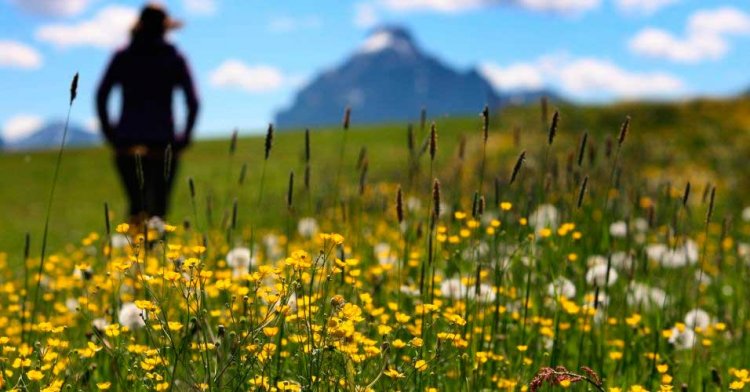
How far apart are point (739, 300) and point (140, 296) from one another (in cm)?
457

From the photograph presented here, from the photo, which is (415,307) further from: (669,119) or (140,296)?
(669,119)

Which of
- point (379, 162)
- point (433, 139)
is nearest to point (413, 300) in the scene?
point (433, 139)

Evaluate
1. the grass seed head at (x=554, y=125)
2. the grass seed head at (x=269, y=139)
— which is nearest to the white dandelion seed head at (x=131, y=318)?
the grass seed head at (x=269, y=139)

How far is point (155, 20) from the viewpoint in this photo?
8344mm

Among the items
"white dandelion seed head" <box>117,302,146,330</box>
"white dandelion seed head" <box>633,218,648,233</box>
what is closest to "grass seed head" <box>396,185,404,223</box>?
"white dandelion seed head" <box>117,302,146,330</box>

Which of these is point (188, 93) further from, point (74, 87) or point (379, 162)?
point (379, 162)

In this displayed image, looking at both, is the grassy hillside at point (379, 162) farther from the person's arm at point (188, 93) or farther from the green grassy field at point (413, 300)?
the green grassy field at point (413, 300)

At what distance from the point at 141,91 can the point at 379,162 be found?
716 inches

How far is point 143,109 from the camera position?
8.41m

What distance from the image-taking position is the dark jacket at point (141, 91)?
838 cm

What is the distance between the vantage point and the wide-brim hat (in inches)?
326

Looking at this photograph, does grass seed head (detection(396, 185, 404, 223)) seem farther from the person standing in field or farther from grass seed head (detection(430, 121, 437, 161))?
the person standing in field

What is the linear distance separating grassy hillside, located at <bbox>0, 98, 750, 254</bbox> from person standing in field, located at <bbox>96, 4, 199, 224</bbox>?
2.12 m

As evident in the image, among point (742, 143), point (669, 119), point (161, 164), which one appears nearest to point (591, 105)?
point (669, 119)
